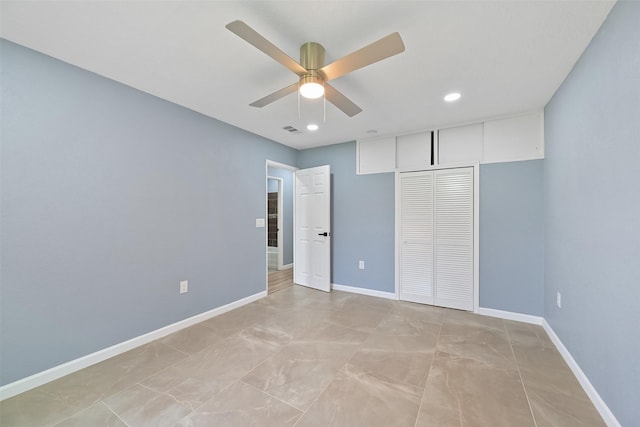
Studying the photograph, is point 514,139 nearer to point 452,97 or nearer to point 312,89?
point 452,97

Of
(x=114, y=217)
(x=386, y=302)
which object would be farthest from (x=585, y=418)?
(x=114, y=217)

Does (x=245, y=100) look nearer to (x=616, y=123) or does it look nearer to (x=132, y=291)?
(x=132, y=291)

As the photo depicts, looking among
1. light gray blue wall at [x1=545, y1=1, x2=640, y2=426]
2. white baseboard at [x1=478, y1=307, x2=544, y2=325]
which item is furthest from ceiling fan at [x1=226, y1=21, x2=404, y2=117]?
white baseboard at [x1=478, y1=307, x2=544, y2=325]

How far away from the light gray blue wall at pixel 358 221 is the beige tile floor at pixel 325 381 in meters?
1.16

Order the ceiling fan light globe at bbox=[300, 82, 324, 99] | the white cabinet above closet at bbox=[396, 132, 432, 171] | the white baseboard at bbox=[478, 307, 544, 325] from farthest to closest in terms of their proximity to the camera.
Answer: the white cabinet above closet at bbox=[396, 132, 432, 171], the white baseboard at bbox=[478, 307, 544, 325], the ceiling fan light globe at bbox=[300, 82, 324, 99]

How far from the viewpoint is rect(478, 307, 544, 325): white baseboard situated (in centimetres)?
294

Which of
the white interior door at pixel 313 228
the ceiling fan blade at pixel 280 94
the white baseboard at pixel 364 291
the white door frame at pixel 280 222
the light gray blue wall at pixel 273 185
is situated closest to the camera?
the ceiling fan blade at pixel 280 94

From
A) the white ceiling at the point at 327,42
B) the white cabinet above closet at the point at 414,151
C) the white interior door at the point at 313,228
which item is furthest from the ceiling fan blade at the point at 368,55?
the white interior door at the point at 313,228

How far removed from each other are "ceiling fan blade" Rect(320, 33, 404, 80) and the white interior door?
2.48 m

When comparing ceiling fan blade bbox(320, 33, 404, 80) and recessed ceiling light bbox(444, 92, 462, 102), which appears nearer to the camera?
ceiling fan blade bbox(320, 33, 404, 80)

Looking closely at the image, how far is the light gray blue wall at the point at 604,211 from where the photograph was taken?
1.32 metres

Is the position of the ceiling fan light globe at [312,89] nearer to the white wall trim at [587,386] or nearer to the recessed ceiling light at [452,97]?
the recessed ceiling light at [452,97]

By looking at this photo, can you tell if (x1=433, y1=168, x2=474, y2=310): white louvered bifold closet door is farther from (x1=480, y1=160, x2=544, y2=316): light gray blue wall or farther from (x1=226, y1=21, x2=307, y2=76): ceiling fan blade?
(x1=226, y1=21, x2=307, y2=76): ceiling fan blade

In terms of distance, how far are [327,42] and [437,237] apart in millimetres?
2826
